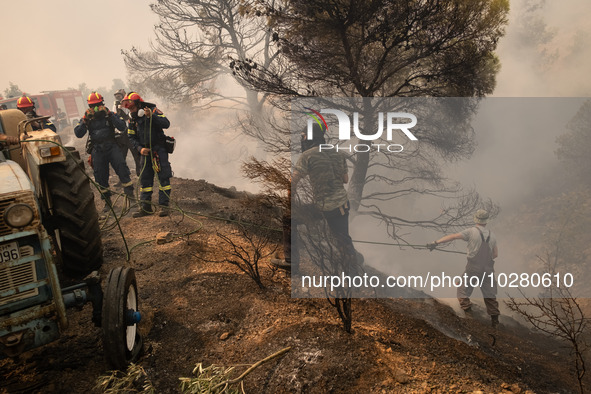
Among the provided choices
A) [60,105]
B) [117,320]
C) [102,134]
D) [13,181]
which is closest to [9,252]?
[13,181]

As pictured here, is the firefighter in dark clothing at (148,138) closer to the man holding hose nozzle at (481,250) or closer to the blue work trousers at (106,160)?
the blue work trousers at (106,160)

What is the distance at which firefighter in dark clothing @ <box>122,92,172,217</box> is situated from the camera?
21.3 feet

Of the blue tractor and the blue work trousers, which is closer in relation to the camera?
the blue tractor

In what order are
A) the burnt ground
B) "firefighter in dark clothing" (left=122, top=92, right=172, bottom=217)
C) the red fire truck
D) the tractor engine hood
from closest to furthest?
the tractor engine hood < the burnt ground < "firefighter in dark clothing" (left=122, top=92, right=172, bottom=217) < the red fire truck

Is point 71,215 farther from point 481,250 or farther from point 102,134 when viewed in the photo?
point 481,250

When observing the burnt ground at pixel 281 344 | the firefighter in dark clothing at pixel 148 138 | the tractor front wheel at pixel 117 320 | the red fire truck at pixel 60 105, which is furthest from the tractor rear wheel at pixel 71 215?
the red fire truck at pixel 60 105

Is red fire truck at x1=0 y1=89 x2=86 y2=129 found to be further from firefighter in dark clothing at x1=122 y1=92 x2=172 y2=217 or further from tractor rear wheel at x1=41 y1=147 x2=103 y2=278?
tractor rear wheel at x1=41 y1=147 x2=103 y2=278

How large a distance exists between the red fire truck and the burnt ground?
84.4ft

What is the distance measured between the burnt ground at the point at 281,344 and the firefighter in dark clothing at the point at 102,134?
2699mm

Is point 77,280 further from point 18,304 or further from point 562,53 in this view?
point 562,53

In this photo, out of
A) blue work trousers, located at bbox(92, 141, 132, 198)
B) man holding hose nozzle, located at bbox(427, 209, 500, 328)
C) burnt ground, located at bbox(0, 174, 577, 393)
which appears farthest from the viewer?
blue work trousers, located at bbox(92, 141, 132, 198)

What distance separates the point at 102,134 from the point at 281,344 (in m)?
6.11

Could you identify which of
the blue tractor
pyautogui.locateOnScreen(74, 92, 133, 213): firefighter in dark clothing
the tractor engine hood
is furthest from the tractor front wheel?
pyautogui.locateOnScreen(74, 92, 133, 213): firefighter in dark clothing

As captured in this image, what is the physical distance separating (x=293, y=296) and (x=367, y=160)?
5.85 m
